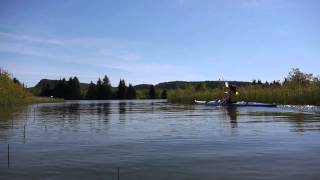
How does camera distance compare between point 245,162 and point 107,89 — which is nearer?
point 245,162

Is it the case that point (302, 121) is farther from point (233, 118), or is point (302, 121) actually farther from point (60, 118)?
point (60, 118)

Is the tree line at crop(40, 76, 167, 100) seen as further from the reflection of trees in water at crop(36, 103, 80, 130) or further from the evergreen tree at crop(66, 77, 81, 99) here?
the reflection of trees in water at crop(36, 103, 80, 130)

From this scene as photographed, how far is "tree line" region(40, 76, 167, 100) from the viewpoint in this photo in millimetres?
165625

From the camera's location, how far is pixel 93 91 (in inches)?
7136

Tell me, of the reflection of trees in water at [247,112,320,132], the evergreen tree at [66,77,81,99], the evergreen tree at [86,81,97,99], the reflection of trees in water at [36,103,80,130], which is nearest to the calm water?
the reflection of trees in water at [247,112,320,132]

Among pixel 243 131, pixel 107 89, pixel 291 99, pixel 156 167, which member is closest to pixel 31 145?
pixel 156 167

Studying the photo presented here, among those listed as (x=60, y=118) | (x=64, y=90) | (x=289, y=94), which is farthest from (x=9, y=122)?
(x=64, y=90)

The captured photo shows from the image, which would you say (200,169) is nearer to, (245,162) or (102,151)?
(245,162)

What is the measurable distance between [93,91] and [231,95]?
119m

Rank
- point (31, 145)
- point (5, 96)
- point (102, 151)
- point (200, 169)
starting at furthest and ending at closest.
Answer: point (5, 96), point (31, 145), point (102, 151), point (200, 169)

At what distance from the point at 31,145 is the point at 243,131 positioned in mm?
10254

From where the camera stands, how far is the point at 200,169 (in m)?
12.1

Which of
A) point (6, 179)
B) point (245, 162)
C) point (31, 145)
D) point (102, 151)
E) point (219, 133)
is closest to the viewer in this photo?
point (6, 179)

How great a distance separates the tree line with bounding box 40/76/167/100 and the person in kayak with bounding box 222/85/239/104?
330 ft
